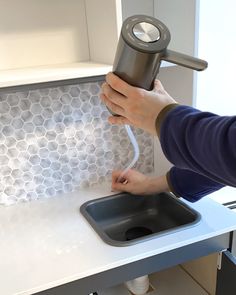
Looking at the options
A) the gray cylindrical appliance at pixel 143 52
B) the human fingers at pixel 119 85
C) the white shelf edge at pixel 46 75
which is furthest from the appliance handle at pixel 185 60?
the white shelf edge at pixel 46 75

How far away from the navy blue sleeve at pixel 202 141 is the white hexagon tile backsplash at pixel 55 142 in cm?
75

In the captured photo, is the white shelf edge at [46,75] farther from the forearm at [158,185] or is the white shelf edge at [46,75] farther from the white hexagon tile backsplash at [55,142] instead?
the forearm at [158,185]

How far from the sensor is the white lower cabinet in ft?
4.73

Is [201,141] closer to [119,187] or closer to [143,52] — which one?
[143,52]

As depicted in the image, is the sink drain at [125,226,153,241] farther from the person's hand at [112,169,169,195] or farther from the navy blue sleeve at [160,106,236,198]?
the navy blue sleeve at [160,106,236,198]

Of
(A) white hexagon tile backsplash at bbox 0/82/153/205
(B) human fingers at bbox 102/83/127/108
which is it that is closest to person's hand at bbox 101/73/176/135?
(B) human fingers at bbox 102/83/127/108

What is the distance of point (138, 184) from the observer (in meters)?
1.46

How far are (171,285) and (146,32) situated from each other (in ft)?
3.47

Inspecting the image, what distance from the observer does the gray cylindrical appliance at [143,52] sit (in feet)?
2.72

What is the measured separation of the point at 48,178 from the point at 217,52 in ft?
2.63

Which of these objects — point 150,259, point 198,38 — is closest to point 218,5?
point 198,38

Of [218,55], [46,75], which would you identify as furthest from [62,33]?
[218,55]

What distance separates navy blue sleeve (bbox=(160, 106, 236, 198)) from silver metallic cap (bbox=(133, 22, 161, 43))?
19 centimetres

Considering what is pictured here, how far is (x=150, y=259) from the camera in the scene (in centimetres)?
111
